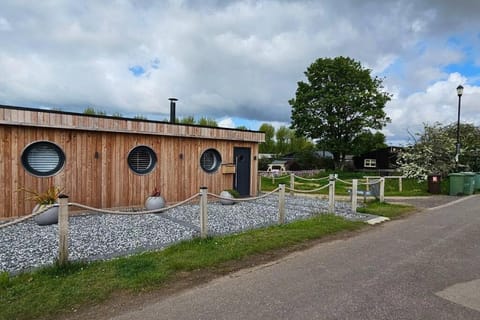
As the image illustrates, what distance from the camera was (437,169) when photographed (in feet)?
54.5

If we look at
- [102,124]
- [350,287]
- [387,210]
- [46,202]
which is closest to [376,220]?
[387,210]

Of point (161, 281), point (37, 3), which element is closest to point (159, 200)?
point (161, 281)

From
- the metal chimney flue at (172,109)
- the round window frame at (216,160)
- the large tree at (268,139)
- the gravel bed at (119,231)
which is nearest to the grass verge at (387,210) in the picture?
the gravel bed at (119,231)

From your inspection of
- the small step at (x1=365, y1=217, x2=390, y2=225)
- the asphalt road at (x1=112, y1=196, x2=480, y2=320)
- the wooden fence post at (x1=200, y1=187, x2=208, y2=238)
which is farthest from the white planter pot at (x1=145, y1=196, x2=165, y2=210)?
the small step at (x1=365, y1=217, x2=390, y2=225)

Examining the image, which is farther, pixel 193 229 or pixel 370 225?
pixel 370 225

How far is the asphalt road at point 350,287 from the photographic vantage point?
3.07m

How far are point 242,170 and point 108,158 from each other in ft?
17.0

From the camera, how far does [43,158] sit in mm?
7898

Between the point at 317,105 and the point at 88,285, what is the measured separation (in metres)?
31.2

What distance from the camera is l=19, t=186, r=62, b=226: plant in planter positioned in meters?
6.95

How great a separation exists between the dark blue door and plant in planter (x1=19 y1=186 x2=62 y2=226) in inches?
238

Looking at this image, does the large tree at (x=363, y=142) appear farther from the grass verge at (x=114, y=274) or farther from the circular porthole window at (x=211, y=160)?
the grass verge at (x=114, y=274)

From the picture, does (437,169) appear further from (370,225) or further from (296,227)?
(296,227)

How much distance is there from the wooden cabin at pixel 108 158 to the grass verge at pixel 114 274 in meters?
4.50
